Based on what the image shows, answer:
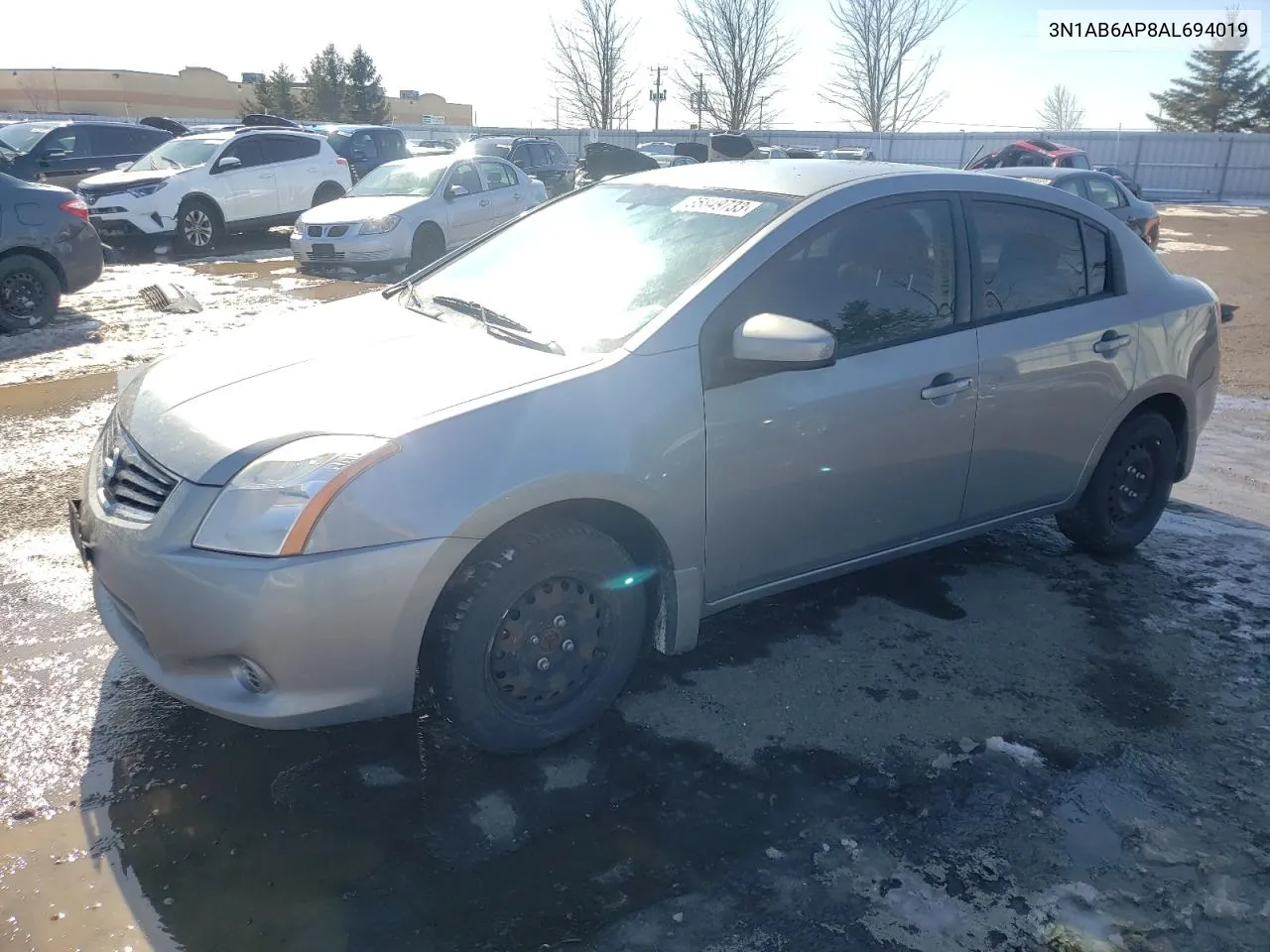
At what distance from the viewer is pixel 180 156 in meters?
14.6

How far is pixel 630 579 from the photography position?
3072 millimetres

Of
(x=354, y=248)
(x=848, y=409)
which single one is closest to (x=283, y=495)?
(x=848, y=409)

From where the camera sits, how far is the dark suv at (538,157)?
779 inches

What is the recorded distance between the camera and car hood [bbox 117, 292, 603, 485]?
271 centimetres

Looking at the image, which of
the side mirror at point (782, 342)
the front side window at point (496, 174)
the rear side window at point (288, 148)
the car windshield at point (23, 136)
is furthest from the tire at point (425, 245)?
the side mirror at point (782, 342)

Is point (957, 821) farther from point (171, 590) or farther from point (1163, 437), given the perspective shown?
point (1163, 437)

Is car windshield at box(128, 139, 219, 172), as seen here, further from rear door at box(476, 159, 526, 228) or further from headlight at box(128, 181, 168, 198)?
rear door at box(476, 159, 526, 228)

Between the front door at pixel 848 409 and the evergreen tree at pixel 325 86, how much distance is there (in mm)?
53121

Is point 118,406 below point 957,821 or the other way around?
the other way around

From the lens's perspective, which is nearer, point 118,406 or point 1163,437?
point 118,406

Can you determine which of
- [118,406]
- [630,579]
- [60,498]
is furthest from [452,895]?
[60,498]

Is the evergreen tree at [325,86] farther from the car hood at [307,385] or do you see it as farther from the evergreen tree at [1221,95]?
the car hood at [307,385]

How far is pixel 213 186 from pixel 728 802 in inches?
552

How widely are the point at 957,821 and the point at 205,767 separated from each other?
218cm
